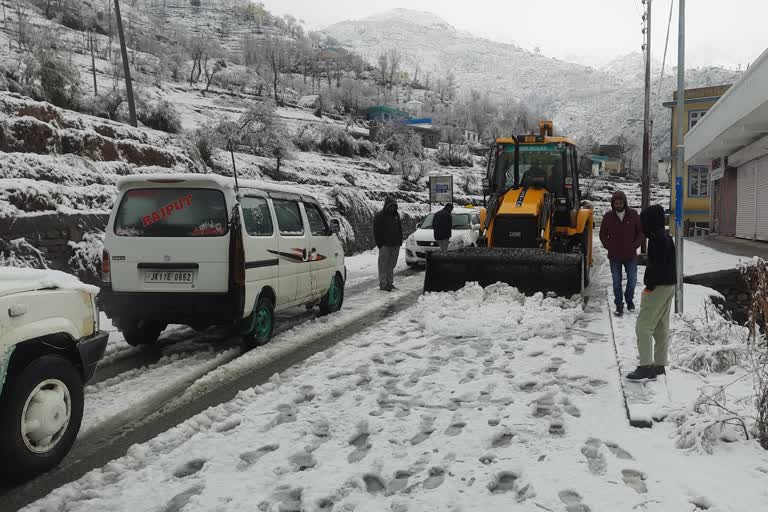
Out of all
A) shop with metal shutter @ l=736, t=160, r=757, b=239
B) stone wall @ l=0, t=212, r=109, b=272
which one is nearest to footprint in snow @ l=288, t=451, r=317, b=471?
stone wall @ l=0, t=212, r=109, b=272

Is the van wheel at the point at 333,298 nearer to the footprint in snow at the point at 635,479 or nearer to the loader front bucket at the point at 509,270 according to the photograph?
the loader front bucket at the point at 509,270

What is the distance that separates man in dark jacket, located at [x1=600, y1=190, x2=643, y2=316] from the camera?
8.67 meters

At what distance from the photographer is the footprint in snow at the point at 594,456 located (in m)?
3.50

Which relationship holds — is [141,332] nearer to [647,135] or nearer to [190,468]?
[190,468]

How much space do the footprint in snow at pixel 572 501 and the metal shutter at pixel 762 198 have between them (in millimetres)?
18842

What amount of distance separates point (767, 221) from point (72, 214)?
65.9ft

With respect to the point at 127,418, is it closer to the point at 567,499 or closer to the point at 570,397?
the point at 567,499

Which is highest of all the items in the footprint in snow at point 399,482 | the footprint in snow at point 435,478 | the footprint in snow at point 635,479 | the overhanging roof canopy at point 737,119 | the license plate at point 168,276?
the overhanging roof canopy at point 737,119

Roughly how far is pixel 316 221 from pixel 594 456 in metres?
6.22

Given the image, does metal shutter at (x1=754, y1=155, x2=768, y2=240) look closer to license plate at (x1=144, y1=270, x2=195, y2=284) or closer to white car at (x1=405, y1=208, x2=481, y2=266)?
white car at (x1=405, y1=208, x2=481, y2=266)

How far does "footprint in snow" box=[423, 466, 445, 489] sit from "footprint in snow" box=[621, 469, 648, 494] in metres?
1.12

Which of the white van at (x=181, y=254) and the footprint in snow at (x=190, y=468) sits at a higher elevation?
the white van at (x=181, y=254)

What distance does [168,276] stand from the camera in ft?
20.6

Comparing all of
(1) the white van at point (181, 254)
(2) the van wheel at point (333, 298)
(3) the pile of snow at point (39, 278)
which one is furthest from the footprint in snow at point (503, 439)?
(2) the van wheel at point (333, 298)
